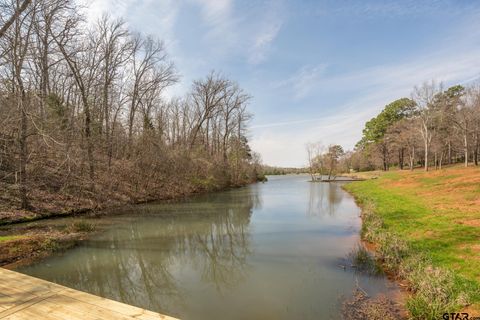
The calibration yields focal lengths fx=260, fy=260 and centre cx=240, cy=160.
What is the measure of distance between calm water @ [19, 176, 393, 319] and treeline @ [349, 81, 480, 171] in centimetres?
2536

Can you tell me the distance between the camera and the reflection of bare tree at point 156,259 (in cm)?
577

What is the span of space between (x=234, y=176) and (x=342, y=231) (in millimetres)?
26835

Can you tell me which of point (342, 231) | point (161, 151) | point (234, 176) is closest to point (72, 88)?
point (161, 151)

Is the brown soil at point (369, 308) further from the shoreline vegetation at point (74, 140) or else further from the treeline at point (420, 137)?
the treeline at point (420, 137)

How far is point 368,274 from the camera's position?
20.4 feet

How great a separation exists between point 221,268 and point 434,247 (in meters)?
5.73

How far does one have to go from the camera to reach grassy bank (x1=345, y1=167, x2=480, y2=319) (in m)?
4.30

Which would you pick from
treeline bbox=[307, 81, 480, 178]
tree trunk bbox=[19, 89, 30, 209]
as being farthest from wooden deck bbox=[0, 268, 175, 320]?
treeline bbox=[307, 81, 480, 178]

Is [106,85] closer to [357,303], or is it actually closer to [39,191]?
[39,191]

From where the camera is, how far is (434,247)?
6949 millimetres

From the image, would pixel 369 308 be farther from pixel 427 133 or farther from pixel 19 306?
pixel 427 133

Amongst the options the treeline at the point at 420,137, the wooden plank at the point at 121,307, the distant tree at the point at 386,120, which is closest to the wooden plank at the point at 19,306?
the wooden plank at the point at 121,307

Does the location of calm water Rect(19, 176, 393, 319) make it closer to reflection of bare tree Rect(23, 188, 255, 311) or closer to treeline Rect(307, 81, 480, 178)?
reflection of bare tree Rect(23, 188, 255, 311)

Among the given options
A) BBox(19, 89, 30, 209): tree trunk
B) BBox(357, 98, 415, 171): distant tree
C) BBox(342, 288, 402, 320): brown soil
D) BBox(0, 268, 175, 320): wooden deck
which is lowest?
BBox(342, 288, 402, 320): brown soil
